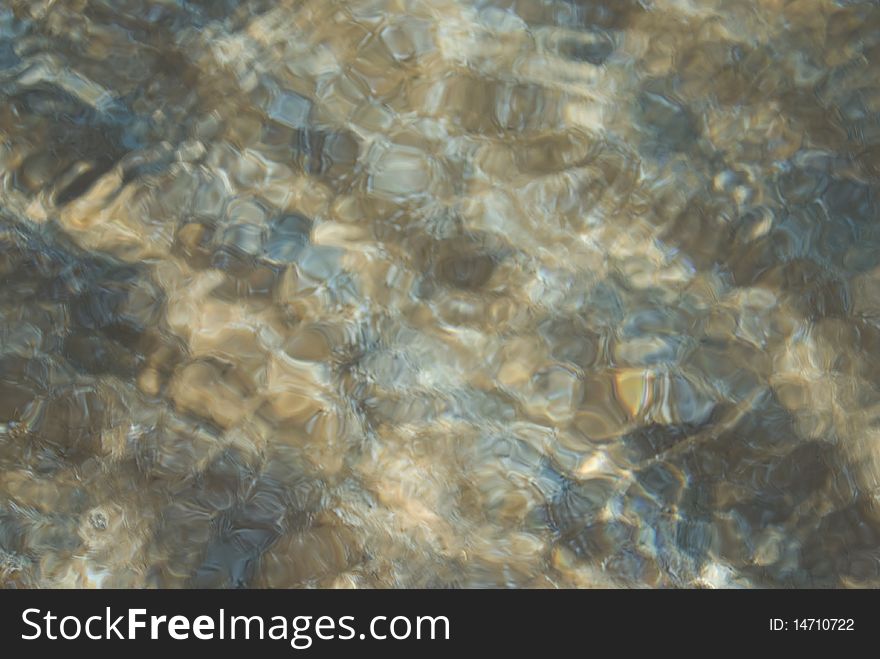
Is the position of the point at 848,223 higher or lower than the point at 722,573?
higher

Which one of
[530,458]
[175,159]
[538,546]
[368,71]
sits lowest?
[538,546]

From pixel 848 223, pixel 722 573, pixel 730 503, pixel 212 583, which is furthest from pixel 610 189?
pixel 212 583

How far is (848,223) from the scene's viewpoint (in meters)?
2.18

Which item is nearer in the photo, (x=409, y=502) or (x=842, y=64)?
(x=409, y=502)

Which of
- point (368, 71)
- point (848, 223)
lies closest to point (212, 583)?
point (368, 71)

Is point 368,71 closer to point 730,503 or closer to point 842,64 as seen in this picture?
point 842,64

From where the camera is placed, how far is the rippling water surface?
79.3 inches

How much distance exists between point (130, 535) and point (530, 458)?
1.00 meters

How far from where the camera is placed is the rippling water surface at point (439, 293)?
79.3 inches

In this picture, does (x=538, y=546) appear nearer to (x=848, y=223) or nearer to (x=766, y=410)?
(x=766, y=410)

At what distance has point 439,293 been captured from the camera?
213 centimetres
